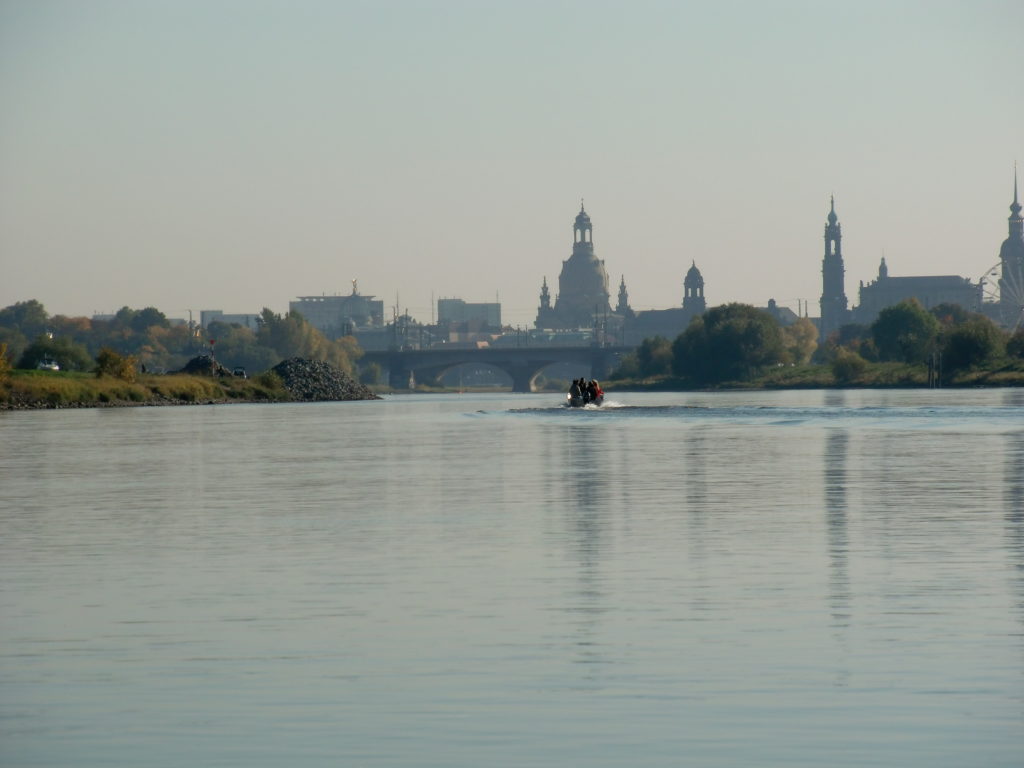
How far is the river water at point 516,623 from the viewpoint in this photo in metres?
11.6

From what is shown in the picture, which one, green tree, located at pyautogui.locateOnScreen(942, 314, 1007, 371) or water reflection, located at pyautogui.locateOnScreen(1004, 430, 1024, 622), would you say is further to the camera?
green tree, located at pyautogui.locateOnScreen(942, 314, 1007, 371)

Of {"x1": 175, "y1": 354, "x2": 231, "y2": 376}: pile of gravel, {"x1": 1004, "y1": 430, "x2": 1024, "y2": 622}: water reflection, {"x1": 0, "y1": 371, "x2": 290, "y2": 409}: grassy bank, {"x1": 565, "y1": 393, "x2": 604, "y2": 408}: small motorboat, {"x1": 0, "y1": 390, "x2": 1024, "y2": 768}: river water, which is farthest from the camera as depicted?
{"x1": 175, "y1": 354, "x2": 231, "y2": 376}: pile of gravel

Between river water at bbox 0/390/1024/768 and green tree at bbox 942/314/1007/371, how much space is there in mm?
146448

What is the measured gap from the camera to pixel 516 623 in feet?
54.0

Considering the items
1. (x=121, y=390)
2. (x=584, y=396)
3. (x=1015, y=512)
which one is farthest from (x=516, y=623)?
(x=121, y=390)

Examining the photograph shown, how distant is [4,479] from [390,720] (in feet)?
102

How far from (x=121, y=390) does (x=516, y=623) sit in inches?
5191

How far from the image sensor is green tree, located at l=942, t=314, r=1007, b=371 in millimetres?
179500

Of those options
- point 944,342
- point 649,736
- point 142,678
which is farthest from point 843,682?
point 944,342

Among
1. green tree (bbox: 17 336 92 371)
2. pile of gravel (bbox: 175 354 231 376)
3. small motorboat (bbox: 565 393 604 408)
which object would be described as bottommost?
small motorboat (bbox: 565 393 604 408)

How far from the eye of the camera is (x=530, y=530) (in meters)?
26.1

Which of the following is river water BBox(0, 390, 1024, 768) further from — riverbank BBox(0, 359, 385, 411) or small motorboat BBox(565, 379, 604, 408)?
riverbank BBox(0, 359, 385, 411)

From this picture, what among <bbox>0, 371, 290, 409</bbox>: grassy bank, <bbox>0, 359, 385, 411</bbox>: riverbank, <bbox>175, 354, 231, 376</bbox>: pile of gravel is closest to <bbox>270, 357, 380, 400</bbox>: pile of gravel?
<bbox>0, 359, 385, 411</bbox>: riverbank

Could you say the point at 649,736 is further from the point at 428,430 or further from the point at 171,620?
the point at 428,430
